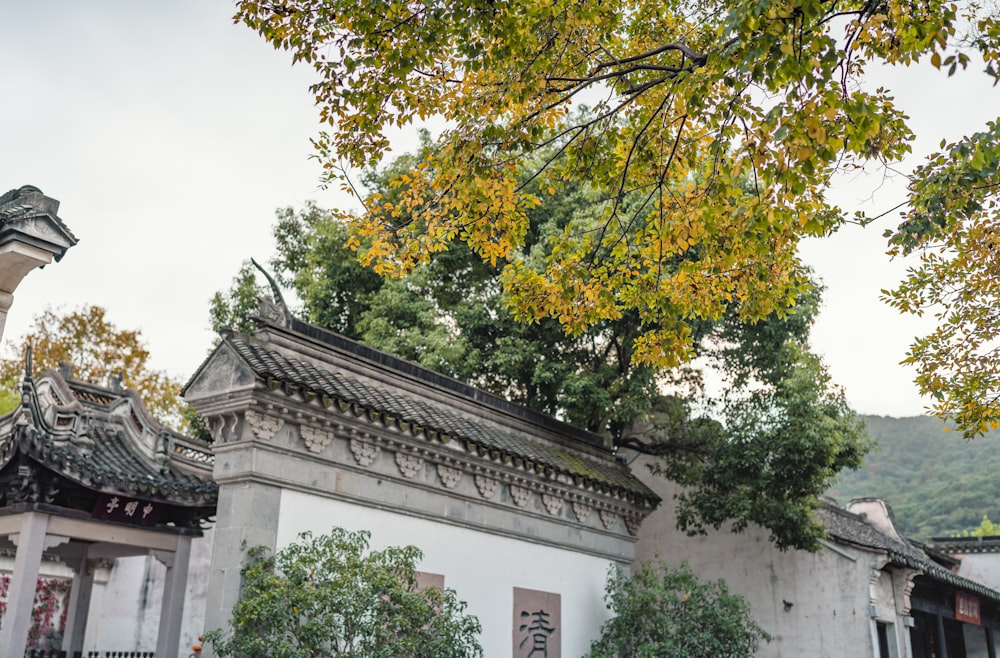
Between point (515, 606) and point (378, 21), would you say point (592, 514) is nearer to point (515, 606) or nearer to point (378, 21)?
point (515, 606)

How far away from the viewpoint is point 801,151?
16.4 ft

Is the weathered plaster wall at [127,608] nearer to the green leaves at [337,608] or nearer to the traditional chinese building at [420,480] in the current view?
the traditional chinese building at [420,480]

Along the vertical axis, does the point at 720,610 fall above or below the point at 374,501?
below

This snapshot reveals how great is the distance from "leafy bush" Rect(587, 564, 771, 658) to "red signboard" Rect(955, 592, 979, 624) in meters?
9.33

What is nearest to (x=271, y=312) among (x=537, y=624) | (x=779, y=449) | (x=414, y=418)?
(x=414, y=418)

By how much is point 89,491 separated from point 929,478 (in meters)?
53.6

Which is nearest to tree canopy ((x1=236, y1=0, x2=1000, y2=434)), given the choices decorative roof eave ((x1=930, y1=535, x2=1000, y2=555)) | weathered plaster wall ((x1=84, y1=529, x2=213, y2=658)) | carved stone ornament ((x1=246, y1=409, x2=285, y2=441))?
carved stone ornament ((x1=246, y1=409, x2=285, y2=441))

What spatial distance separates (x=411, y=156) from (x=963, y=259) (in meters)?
10.7

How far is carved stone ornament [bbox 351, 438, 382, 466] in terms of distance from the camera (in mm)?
Answer: 8586

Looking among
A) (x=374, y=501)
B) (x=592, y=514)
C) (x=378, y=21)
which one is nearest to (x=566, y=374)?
(x=592, y=514)

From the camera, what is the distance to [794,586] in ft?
47.2

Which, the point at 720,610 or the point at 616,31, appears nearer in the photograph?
the point at 616,31

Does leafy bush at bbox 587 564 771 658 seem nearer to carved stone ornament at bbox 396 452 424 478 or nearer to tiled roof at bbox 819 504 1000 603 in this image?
carved stone ornament at bbox 396 452 424 478

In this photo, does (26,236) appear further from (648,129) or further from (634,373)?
(634,373)
